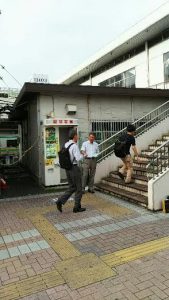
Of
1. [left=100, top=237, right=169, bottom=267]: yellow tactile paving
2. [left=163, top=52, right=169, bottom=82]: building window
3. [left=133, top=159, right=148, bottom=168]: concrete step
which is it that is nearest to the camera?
[left=100, top=237, right=169, bottom=267]: yellow tactile paving

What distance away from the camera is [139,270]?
13.1ft

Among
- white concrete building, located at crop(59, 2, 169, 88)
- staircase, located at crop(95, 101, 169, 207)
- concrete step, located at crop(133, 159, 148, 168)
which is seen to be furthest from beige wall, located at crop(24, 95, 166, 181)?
white concrete building, located at crop(59, 2, 169, 88)

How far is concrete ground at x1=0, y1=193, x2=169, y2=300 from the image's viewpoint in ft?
11.8

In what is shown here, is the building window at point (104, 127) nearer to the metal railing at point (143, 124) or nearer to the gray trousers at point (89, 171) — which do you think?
the metal railing at point (143, 124)

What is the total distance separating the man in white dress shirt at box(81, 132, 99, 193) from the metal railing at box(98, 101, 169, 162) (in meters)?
0.98

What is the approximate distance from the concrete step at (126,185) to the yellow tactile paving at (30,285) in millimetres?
4385

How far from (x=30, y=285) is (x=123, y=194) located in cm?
479

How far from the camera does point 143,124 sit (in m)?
11.3

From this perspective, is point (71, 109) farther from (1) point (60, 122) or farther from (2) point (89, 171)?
(2) point (89, 171)

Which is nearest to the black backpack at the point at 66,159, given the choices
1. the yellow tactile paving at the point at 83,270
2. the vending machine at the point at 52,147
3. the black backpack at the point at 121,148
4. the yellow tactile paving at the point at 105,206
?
the yellow tactile paving at the point at 105,206

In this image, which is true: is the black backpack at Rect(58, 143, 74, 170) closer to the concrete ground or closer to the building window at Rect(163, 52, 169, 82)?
the concrete ground

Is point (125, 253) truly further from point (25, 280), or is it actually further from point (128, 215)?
point (128, 215)

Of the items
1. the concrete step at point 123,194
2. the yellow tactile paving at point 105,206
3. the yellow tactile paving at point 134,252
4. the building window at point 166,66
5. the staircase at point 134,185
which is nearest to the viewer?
the yellow tactile paving at point 134,252

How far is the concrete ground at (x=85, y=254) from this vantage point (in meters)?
3.59
